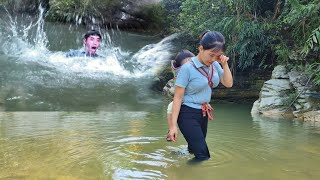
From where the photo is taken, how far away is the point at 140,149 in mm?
4512

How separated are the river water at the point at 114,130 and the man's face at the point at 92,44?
0.98 ft

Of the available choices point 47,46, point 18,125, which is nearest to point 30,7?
point 47,46

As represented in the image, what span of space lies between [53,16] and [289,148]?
36.9ft

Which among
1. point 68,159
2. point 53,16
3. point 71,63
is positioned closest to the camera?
point 68,159

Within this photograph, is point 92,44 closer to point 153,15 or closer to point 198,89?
point 153,15

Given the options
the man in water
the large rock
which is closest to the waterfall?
the man in water

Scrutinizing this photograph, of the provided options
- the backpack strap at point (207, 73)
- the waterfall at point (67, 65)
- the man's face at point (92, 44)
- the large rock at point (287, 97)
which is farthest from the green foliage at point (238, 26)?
the backpack strap at point (207, 73)

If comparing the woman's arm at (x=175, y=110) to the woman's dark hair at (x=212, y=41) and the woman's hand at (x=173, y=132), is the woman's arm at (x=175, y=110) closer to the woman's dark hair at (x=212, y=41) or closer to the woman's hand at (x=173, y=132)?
the woman's hand at (x=173, y=132)

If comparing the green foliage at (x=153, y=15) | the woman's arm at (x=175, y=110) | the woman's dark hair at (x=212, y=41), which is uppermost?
the green foliage at (x=153, y=15)

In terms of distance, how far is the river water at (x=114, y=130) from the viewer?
12.2ft

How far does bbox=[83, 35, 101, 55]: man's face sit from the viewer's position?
1195cm

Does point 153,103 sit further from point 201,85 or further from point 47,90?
point 201,85

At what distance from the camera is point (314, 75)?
747cm

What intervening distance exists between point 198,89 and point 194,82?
0.29 feet
